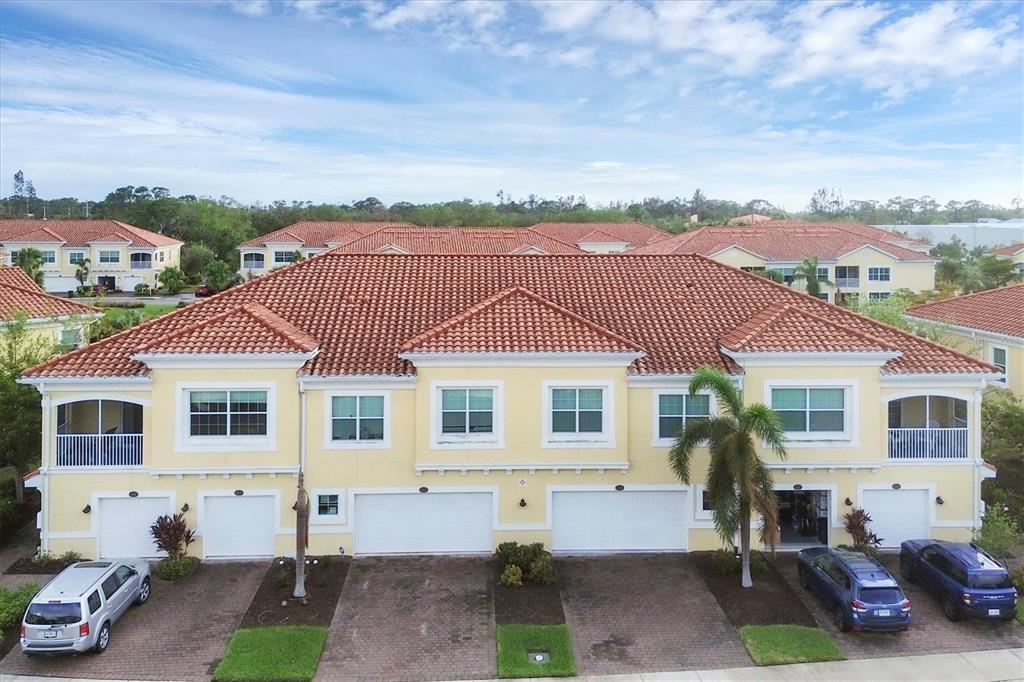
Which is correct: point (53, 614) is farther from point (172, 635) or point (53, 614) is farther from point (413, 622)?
point (413, 622)

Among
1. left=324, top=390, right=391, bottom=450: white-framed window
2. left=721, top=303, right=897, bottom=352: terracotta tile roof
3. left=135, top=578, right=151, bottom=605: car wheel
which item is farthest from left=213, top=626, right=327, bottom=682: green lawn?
left=721, top=303, right=897, bottom=352: terracotta tile roof

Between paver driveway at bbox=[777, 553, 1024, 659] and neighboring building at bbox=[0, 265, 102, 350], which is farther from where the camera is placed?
neighboring building at bbox=[0, 265, 102, 350]

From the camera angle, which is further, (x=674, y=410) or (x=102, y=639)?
(x=674, y=410)

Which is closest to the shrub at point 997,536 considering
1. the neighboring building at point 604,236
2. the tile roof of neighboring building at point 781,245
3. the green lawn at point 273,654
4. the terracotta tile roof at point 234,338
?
the green lawn at point 273,654

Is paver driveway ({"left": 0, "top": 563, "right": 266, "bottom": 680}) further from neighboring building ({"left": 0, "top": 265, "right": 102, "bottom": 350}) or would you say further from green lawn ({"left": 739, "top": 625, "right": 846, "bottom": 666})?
neighboring building ({"left": 0, "top": 265, "right": 102, "bottom": 350})

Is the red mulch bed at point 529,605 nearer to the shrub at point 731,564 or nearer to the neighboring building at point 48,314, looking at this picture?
the shrub at point 731,564

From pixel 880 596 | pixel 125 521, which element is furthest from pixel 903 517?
pixel 125 521

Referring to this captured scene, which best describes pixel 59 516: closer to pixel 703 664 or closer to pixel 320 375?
pixel 320 375
